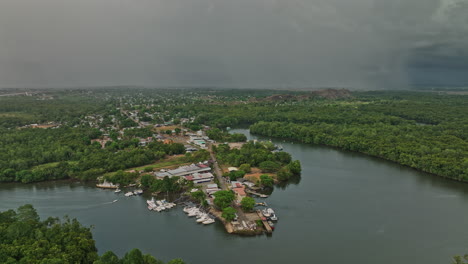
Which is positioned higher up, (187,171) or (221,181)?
(187,171)

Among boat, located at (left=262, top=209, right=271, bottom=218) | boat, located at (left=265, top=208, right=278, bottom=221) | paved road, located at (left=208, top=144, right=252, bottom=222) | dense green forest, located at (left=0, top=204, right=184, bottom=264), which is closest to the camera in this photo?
dense green forest, located at (left=0, top=204, right=184, bottom=264)

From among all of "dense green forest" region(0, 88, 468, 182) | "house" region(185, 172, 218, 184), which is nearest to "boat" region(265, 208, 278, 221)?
"house" region(185, 172, 218, 184)

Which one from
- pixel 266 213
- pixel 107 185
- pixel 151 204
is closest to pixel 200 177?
pixel 151 204

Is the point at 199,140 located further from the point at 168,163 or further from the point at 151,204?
the point at 151,204

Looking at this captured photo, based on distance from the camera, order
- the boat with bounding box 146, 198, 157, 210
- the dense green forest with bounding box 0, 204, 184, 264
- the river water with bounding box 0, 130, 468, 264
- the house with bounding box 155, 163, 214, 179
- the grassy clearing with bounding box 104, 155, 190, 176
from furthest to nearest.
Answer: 1. the grassy clearing with bounding box 104, 155, 190, 176
2. the house with bounding box 155, 163, 214, 179
3. the boat with bounding box 146, 198, 157, 210
4. the river water with bounding box 0, 130, 468, 264
5. the dense green forest with bounding box 0, 204, 184, 264

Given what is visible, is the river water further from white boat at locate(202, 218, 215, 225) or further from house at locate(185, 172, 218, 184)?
house at locate(185, 172, 218, 184)

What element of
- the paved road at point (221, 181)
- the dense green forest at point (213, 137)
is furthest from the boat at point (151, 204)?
the dense green forest at point (213, 137)

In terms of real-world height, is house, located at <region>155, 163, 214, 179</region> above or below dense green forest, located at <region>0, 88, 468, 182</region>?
below
